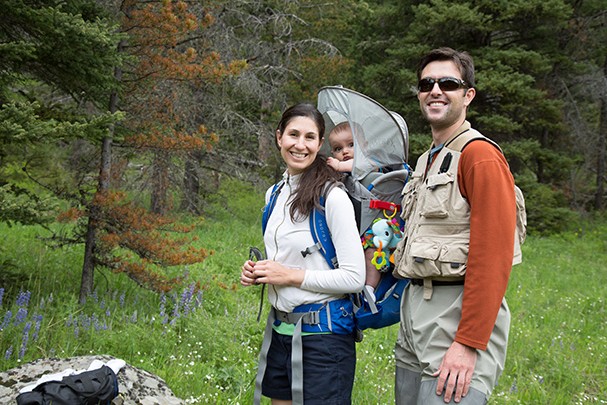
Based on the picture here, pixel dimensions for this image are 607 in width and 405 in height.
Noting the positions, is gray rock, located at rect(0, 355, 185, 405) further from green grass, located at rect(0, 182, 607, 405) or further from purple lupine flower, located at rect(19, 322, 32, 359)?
purple lupine flower, located at rect(19, 322, 32, 359)

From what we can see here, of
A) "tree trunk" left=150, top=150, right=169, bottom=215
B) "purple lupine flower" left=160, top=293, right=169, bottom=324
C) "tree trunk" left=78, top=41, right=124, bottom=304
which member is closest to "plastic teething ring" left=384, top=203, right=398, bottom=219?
"purple lupine flower" left=160, top=293, right=169, bottom=324

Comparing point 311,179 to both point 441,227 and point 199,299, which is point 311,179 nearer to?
point 441,227

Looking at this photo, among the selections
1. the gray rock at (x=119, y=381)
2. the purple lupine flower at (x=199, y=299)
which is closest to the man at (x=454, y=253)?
the gray rock at (x=119, y=381)

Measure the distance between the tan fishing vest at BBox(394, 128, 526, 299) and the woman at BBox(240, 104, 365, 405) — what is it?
0.30m

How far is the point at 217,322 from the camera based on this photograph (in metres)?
5.52

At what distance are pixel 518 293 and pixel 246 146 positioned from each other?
842cm

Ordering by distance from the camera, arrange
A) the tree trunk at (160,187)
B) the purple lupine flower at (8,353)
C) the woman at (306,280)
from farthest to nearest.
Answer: the tree trunk at (160,187) → the purple lupine flower at (8,353) → the woman at (306,280)

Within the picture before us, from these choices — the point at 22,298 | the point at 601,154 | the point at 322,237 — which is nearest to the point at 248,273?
the point at 322,237

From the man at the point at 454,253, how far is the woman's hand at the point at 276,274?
1.60 feet

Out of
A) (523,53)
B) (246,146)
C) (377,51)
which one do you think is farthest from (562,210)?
(246,146)

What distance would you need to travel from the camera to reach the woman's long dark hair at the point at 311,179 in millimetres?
2619

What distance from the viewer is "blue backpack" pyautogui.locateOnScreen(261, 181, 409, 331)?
103 inches

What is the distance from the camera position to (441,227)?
232cm

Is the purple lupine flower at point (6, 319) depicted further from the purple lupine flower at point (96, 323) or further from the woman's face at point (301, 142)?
the woman's face at point (301, 142)
